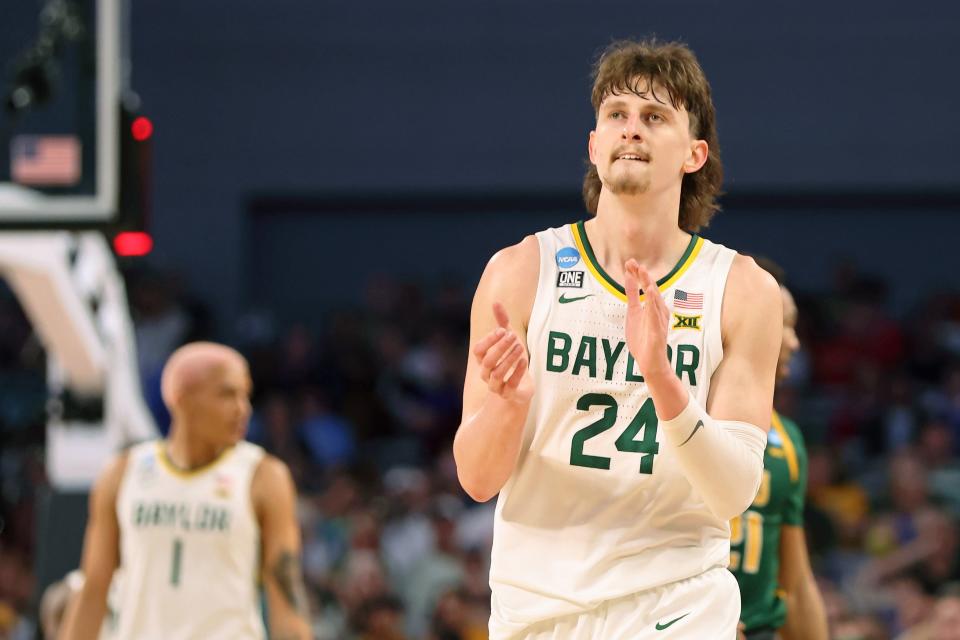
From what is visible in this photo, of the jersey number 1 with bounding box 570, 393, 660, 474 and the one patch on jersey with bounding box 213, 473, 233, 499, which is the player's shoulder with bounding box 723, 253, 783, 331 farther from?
the one patch on jersey with bounding box 213, 473, 233, 499

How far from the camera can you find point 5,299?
16.0 metres

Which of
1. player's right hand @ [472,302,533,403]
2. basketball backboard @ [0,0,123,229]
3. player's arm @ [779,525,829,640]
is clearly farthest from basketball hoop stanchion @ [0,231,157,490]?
player's right hand @ [472,302,533,403]

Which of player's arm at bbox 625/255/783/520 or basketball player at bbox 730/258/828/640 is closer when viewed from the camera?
player's arm at bbox 625/255/783/520

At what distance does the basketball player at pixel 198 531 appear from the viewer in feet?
21.2

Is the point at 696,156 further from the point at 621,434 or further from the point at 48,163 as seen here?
the point at 48,163

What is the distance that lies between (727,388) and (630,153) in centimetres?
62

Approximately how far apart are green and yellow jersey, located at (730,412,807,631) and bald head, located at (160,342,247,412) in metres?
2.40

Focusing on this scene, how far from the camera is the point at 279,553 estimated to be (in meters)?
6.57

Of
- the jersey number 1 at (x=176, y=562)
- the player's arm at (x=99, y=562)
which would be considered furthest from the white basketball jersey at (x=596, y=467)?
the player's arm at (x=99, y=562)

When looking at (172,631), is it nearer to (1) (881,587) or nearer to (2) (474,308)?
(2) (474,308)

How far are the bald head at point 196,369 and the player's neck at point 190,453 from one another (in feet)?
0.53

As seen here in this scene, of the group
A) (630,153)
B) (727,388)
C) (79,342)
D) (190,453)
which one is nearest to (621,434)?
(727,388)

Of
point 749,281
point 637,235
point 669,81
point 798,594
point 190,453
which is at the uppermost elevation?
point 669,81

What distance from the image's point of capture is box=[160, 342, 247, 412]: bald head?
6.65 metres
